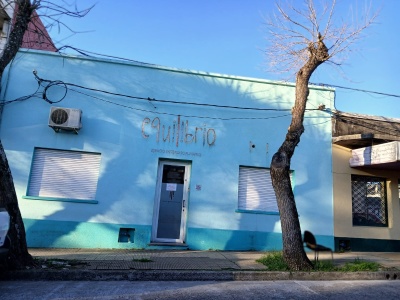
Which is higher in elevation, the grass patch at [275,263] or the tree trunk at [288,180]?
the tree trunk at [288,180]

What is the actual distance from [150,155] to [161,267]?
360 cm

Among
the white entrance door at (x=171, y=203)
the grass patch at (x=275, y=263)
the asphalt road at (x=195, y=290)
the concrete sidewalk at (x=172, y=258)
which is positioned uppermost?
the white entrance door at (x=171, y=203)

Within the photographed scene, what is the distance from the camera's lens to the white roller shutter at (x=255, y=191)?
977 centimetres

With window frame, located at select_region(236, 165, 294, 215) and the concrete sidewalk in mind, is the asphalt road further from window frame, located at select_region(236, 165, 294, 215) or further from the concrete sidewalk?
window frame, located at select_region(236, 165, 294, 215)

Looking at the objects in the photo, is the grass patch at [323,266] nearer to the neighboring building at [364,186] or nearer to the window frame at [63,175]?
the neighboring building at [364,186]

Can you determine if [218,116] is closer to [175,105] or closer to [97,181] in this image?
[175,105]

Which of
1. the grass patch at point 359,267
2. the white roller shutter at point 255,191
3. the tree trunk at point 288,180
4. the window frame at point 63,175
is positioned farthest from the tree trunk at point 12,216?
the grass patch at point 359,267

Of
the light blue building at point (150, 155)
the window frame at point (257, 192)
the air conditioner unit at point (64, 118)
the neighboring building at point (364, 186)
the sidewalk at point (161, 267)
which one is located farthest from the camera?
the neighboring building at point (364, 186)

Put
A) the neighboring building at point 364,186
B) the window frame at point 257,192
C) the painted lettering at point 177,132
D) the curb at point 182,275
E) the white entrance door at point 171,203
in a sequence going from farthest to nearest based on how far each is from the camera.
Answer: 1. the neighboring building at point 364,186
2. the window frame at point 257,192
3. the painted lettering at point 177,132
4. the white entrance door at point 171,203
5. the curb at point 182,275

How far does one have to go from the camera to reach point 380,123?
1069 centimetres

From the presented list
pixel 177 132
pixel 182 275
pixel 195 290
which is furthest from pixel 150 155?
pixel 195 290

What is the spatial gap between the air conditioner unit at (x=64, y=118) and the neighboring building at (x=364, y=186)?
7527 millimetres

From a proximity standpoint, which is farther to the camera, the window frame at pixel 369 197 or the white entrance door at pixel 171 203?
the window frame at pixel 369 197

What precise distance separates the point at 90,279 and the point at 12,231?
1.66 metres
